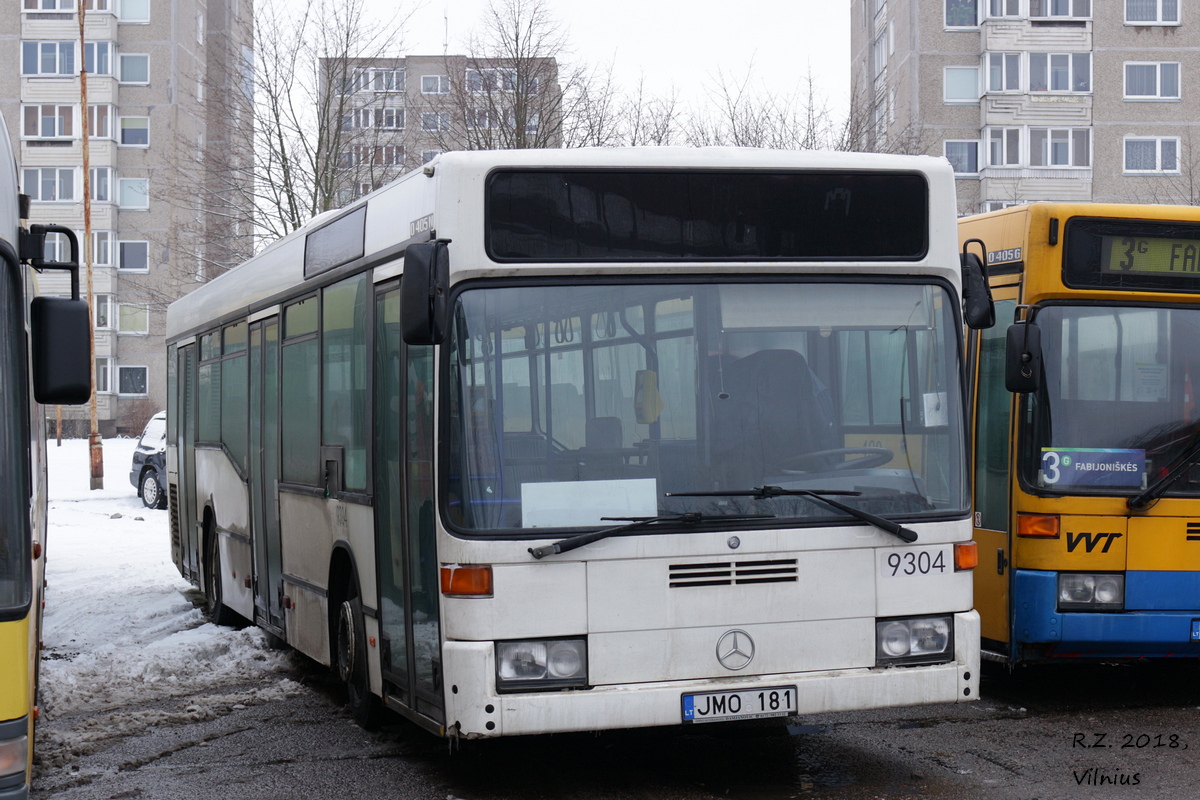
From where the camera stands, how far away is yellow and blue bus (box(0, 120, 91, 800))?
4.44 meters

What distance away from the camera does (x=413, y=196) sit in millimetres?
6395

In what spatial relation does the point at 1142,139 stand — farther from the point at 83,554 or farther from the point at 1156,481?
the point at 1156,481

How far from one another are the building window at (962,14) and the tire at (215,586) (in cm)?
4665

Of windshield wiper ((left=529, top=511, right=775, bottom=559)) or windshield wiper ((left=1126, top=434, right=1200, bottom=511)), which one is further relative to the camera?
windshield wiper ((left=1126, top=434, right=1200, bottom=511))

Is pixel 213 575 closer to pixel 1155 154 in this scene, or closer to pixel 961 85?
pixel 961 85

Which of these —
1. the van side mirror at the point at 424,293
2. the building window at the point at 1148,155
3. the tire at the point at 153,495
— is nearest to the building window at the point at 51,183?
the tire at the point at 153,495

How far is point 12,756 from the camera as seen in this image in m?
4.41

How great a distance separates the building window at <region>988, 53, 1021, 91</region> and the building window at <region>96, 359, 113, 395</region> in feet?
120

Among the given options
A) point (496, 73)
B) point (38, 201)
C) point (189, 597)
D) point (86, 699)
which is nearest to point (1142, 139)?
point (496, 73)

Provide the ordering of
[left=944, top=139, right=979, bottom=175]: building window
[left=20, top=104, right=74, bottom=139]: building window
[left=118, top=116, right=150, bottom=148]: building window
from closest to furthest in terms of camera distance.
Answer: [left=944, top=139, right=979, bottom=175]: building window
[left=20, top=104, right=74, bottom=139]: building window
[left=118, top=116, right=150, bottom=148]: building window

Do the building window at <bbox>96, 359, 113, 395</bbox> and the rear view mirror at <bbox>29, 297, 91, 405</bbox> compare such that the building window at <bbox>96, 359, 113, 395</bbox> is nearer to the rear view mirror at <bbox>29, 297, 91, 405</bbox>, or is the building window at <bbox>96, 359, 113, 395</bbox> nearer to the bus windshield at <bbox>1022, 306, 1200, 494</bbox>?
the bus windshield at <bbox>1022, 306, 1200, 494</bbox>

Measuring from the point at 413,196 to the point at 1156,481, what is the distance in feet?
14.1

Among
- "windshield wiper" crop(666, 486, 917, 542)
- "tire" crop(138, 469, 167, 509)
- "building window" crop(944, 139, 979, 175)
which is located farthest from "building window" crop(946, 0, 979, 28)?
"windshield wiper" crop(666, 486, 917, 542)

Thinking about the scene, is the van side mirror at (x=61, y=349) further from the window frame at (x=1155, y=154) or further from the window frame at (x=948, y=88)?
the window frame at (x=1155, y=154)
